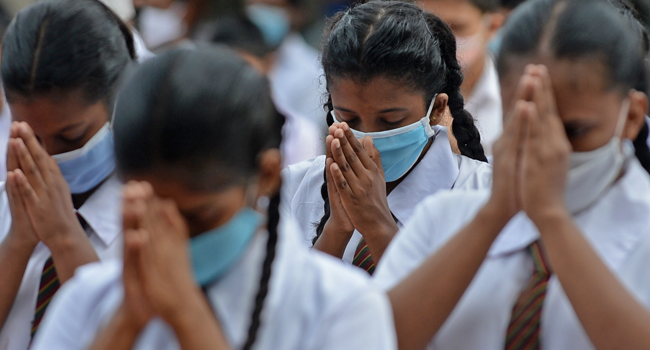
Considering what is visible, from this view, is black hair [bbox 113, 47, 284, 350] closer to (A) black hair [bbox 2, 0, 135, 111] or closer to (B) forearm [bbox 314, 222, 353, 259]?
(A) black hair [bbox 2, 0, 135, 111]

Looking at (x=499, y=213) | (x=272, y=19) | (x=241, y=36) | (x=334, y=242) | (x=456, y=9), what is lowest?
(x=272, y=19)

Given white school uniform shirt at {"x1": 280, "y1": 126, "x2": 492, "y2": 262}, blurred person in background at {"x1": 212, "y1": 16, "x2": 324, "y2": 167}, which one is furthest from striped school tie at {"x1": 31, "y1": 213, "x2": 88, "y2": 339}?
blurred person in background at {"x1": 212, "y1": 16, "x2": 324, "y2": 167}

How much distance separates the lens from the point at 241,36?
540 centimetres

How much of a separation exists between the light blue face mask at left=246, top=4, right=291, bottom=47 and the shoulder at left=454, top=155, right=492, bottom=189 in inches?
164

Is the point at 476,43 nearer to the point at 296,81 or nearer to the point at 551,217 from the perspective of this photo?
the point at 296,81

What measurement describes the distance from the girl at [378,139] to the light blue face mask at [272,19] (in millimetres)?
3980

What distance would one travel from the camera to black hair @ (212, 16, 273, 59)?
5.30 m

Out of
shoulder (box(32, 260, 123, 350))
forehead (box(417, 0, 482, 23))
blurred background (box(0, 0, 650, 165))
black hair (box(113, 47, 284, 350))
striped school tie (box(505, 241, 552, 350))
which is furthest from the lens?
forehead (box(417, 0, 482, 23))

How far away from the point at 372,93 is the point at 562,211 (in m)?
1.29

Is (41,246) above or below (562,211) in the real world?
below

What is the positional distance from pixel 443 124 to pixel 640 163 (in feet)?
3.96

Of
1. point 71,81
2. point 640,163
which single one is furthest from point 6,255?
point 640,163

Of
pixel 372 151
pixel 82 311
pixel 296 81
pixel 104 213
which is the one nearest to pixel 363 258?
pixel 372 151

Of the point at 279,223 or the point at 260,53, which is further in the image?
the point at 260,53
